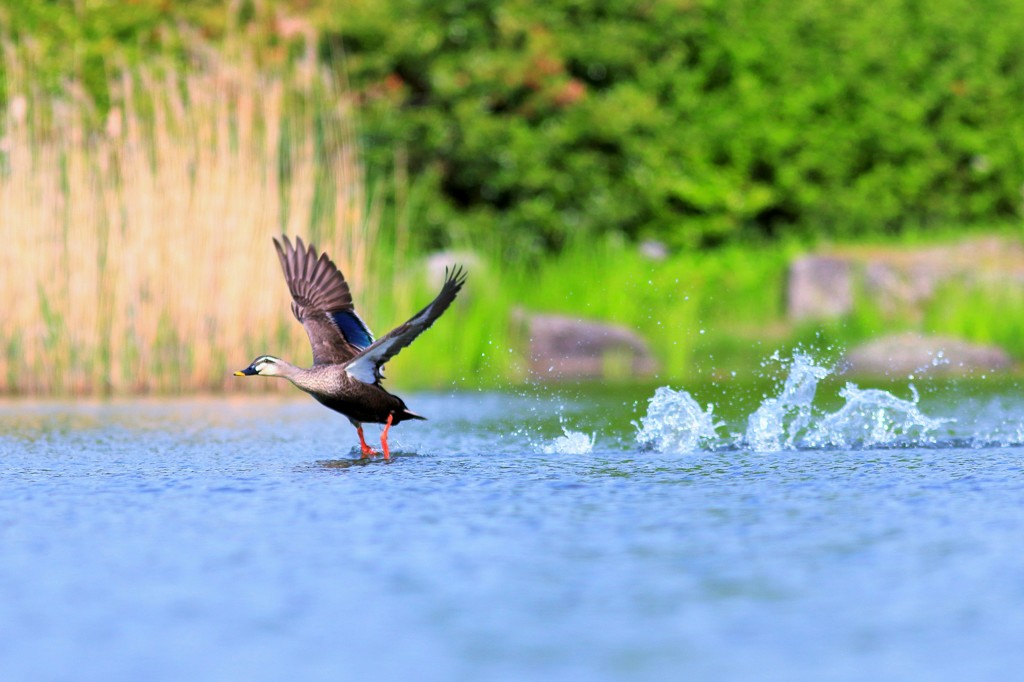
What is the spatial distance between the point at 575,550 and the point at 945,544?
47.6 inches

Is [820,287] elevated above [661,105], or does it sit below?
below

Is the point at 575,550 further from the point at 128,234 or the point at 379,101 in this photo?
the point at 379,101

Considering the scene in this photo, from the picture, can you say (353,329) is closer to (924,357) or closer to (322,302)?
(322,302)

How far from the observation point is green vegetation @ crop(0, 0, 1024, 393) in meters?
12.4

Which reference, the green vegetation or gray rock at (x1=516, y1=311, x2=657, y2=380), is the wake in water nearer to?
the green vegetation

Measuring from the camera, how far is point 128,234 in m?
12.4

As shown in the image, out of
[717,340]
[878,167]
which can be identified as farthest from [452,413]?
[878,167]

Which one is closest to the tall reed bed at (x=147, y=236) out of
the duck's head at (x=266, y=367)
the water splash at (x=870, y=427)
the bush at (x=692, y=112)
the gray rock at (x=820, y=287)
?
the duck's head at (x=266, y=367)

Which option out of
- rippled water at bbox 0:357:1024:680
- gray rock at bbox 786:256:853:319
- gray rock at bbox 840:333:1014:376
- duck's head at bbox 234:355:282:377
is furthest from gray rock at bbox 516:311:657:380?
duck's head at bbox 234:355:282:377

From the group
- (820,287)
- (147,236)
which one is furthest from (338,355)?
(820,287)

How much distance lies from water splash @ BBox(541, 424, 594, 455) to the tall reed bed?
162 inches

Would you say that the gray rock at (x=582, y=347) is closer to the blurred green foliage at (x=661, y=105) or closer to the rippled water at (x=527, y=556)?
the blurred green foliage at (x=661, y=105)

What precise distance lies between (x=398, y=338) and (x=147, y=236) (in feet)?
16.3

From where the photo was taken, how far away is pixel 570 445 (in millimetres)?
8930
